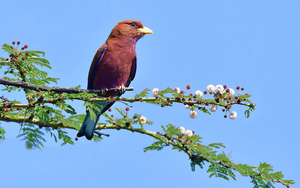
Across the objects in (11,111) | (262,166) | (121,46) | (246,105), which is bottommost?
(11,111)

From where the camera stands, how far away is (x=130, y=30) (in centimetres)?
661

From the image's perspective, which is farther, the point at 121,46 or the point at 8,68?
the point at 121,46

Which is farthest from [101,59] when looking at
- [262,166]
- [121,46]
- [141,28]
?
[262,166]

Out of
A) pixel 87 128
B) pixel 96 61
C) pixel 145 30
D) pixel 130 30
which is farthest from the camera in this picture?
pixel 145 30

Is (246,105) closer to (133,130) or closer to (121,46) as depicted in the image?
(133,130)

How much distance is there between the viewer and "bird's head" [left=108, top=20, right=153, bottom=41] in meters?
6.53

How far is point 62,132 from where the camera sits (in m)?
5.63

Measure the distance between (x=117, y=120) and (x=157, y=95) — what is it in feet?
2.69

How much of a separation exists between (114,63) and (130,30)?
80 cm

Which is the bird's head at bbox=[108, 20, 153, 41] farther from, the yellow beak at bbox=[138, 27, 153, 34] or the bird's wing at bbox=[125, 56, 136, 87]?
the bird's wing at bbox=[125, 56, 136, 87]

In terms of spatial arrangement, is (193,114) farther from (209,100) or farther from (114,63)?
(114,63)

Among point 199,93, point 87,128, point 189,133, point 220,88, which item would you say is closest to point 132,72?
point 87,128

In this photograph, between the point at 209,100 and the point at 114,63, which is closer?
the point at 209,100

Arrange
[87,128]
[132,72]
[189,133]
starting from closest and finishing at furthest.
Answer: [189,133], [87,128], [132,72]
